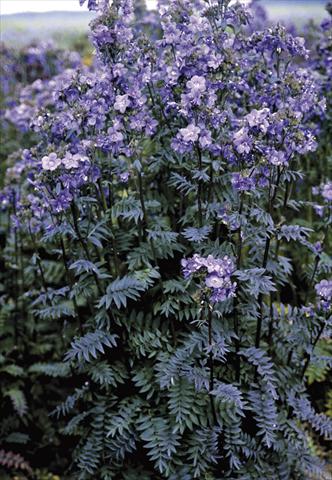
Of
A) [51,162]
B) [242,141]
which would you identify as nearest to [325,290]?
[242,141]

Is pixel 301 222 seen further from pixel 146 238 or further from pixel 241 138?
pixel 241 138

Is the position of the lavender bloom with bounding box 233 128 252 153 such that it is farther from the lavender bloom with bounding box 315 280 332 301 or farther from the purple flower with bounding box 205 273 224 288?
the lavender bloom with bounding box 315 280 332 301

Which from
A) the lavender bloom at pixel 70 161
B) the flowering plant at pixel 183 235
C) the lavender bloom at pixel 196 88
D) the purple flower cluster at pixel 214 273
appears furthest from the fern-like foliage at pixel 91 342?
the lavender bloom at pixel 196 88

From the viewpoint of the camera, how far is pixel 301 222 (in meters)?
3.89

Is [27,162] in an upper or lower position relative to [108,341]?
upper

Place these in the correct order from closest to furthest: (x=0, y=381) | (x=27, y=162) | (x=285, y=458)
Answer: (x=285, y=458), (x=27, y=162), (x=0, y=381)

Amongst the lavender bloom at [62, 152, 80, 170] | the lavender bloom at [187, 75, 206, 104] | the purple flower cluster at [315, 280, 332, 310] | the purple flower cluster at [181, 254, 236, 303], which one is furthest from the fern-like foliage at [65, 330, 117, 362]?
the lavender bloom at [187, 75, 206, 104]

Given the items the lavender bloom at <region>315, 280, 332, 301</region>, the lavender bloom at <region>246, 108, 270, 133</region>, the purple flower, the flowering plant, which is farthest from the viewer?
the lavender bloom at <region>315, 280, 332, 301</region>

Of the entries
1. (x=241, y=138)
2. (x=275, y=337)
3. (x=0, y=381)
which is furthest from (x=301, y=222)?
(x=0, y=381)

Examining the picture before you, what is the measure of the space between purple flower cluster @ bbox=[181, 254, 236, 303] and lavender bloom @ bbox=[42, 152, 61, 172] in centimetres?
68

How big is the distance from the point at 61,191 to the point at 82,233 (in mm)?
375

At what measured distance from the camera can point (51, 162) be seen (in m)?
2.43

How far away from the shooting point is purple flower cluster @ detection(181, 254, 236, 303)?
226 centimetres

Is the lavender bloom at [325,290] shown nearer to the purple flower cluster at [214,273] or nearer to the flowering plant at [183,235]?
the flowering plant at [183,235]
